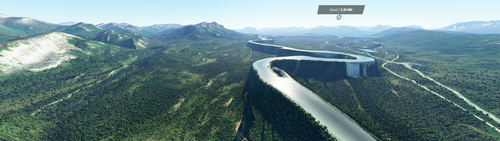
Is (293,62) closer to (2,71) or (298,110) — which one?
(298,110)

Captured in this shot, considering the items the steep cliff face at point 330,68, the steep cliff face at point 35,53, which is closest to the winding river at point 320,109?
the steep cliff face at point 330,68

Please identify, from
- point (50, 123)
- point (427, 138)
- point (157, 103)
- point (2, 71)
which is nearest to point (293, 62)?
point (427, 138)

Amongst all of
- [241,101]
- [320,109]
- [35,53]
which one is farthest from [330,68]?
[35,53]

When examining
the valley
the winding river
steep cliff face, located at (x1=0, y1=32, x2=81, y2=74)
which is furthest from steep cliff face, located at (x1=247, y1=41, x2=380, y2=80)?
steep cliff face, located at (x1=0, y1=32, x2=81, y2=74)

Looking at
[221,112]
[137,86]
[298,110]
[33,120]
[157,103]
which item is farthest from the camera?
[137,86]

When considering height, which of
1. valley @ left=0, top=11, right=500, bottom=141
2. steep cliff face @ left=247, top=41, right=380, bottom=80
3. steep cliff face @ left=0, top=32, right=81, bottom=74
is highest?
steep cliff face @ left=0, top=32, right=81, bottom=74

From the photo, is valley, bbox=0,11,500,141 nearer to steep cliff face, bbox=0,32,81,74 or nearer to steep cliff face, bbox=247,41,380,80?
steep cliff face, bbox=0,32,81,74

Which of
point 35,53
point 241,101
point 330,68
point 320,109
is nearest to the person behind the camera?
point 320,109

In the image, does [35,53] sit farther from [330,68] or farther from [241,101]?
[330,68]
